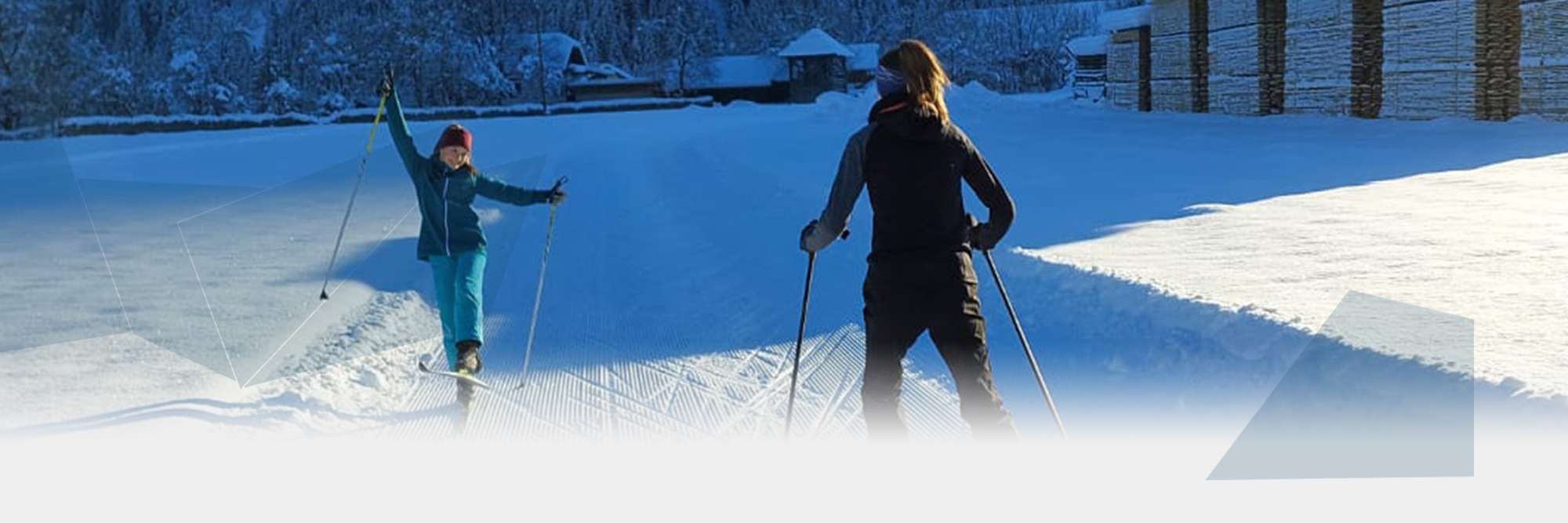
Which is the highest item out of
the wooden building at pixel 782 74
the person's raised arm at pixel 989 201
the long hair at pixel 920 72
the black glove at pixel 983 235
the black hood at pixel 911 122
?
the long hair at pixel 920 72

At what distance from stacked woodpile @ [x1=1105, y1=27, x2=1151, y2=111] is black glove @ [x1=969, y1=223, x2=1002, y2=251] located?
95.3ft

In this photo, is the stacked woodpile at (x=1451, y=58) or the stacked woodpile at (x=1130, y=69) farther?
the stacked woodpile at (x=1130, y=69)

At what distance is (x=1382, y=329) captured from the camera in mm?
6449

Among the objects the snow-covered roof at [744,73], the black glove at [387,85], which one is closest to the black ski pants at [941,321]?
the black glove at [387,85]

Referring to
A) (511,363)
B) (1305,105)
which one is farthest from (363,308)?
(1305,105)

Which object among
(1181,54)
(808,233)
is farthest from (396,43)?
(808,233)

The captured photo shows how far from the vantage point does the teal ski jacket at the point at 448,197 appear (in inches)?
253

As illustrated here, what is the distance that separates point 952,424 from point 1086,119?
26.1m

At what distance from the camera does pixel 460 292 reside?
6586 mm

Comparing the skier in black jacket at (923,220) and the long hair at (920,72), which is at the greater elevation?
the long hair at (920,72)

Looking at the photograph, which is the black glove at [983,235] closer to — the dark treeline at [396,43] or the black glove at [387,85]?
the black glove at [387,85]

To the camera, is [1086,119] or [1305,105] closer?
[1305,105]

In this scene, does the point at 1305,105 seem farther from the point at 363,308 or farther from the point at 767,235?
the point at 363,308

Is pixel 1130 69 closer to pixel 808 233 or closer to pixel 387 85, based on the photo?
pixel 387 85
